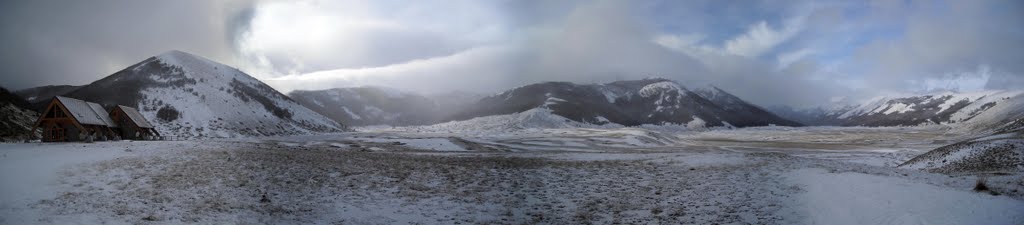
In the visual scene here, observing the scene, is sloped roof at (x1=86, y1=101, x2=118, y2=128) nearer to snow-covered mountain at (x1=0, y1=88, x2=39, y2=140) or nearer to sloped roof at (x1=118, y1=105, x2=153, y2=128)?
sloped roof at (x1=118, y1=105, x2=153, y2=128)

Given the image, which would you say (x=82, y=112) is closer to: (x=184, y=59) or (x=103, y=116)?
(x=103, y=116)

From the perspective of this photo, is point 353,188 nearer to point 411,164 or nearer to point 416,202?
point 416,202

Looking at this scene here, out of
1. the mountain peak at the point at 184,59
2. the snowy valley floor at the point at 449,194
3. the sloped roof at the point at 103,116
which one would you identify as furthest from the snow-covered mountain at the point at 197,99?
the snowy valley floor at the point at 449,194

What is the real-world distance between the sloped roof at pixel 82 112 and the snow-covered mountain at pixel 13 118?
7013 millimetres

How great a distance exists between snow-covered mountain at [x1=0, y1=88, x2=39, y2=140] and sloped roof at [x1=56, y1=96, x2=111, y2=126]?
7.01 metres

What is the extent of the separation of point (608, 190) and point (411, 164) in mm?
13495

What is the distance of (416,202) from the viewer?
2088 cm

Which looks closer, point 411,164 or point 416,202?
point 416,202

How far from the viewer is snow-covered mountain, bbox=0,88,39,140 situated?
51.2m

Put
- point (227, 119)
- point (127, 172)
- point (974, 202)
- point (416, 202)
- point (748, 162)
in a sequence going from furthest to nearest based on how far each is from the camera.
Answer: point (227, 119), point (748, 162), point (127, 172), point (416, 202), point (974, 202)

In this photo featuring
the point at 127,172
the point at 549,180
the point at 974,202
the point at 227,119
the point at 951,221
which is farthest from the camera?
the point at 227,119

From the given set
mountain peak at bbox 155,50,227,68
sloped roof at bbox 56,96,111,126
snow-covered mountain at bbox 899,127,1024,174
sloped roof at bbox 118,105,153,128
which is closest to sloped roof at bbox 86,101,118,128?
sloped roof at bbox 56,96,111,126

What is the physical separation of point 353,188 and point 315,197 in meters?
2.24

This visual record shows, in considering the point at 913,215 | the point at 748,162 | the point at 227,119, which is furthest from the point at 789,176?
the point at 227,119
